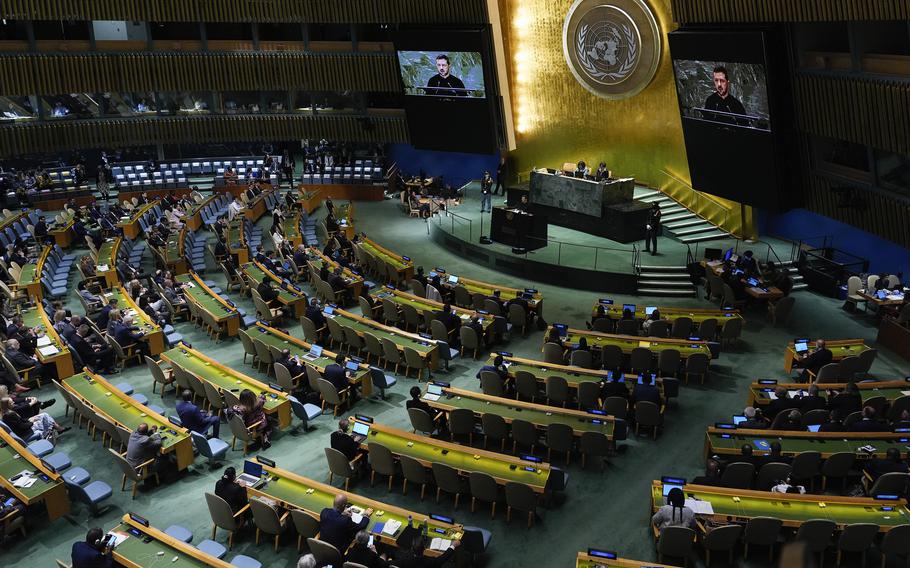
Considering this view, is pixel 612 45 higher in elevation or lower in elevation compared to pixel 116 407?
higher

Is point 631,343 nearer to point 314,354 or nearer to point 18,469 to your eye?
point 314,354

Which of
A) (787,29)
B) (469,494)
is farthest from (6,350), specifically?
(787,29)

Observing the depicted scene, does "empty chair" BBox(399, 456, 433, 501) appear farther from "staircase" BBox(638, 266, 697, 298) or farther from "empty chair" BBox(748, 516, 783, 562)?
"staircase" BBox(638, 266, 697, 298)

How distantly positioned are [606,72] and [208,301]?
15.0 metres

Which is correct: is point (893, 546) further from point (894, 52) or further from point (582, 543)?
point (894, 52)

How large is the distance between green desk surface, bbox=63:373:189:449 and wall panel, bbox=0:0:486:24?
18.3 meters

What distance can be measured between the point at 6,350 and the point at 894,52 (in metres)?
19.3

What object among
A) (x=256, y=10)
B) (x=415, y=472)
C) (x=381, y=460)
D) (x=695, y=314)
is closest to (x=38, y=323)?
(x=381, y=460)

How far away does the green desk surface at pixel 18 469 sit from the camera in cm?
1041

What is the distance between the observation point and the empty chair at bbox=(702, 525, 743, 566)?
9.22m

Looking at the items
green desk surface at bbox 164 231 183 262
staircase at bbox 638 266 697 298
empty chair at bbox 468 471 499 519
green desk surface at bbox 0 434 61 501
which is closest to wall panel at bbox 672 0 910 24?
staircase at bbox 638 266 697 298

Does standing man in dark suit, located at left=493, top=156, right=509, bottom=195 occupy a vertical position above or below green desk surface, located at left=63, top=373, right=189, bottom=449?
above

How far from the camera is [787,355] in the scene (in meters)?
15.0

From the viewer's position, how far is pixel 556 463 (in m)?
12.1
